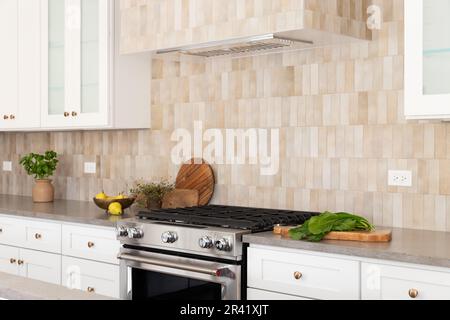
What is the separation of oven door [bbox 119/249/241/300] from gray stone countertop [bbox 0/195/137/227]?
293mm

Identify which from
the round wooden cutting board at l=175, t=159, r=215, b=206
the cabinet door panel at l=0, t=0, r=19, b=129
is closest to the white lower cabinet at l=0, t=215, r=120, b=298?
the round wooden cutting board at l=175, t=159, r=215, b=206

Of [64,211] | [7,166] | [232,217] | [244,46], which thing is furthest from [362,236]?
[7,166]

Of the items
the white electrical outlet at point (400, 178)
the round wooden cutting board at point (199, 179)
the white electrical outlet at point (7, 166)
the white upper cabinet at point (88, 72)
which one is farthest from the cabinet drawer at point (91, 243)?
the white electrical outlet at point (7, 166)

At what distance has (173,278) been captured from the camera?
309 cm

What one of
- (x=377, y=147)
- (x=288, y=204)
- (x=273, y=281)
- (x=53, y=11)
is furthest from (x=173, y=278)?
(x=53, y=11)

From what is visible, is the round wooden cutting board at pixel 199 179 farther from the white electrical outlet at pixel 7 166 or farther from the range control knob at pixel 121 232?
the white electrical outlet at pixel 7 166

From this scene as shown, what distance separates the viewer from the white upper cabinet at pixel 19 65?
14.4 feet

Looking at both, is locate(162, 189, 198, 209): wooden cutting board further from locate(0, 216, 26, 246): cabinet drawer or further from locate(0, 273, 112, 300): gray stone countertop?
locate(0, 273, 112, 300): gray stone countertop

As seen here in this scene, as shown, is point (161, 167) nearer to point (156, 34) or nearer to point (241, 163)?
point (241, 163)

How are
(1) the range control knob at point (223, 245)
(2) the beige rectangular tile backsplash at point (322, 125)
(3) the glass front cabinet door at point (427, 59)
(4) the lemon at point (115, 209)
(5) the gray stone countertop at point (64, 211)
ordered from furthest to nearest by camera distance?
(4) the lemon at point (115, 209) < (5) the gray stone countertop at point (64, 211) < (2) the beige rectangular tile backsplash at point (322, 125) < (1) the range control knob at point (223, 245) < (3) the glass front cabinet door at point (427, 59)

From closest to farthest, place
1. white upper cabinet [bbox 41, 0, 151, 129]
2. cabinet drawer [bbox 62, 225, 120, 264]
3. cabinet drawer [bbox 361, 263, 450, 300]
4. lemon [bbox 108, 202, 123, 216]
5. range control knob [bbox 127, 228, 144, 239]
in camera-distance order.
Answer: cabinet drawer [bbox 361, 263, 450, 300] → range control knob [bbox 127, 228, 144, 239] → cabinet drawer [bbox 62, 225, 120, 264] → lemon [bbox 108, 202, 123, 216] → white upper cabinet [bbox 41, 0, 151, 129]

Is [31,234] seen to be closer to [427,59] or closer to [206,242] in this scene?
[206,242]

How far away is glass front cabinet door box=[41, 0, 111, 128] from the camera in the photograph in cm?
397

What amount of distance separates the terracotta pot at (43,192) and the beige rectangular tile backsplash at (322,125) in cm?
68
